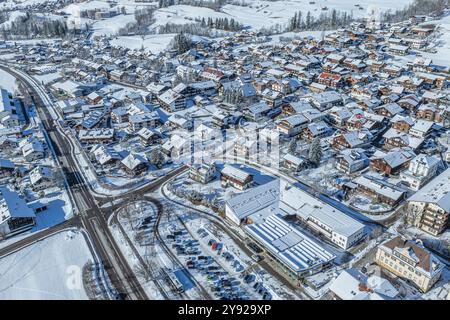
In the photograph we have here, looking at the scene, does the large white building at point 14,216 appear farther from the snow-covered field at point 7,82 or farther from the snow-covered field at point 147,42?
the snow-covered field at point 147,42

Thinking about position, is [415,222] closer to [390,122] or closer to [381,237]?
[381,237]

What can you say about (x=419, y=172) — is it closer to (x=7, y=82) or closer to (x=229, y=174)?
(x=229, y=174)

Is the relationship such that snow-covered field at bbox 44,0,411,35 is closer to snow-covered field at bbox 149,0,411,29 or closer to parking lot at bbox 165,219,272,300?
snow-covered field at bbox 149,0,411,29

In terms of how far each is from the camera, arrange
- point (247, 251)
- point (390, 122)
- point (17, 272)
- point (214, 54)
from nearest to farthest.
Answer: point (17, 272)
point (247, 251)
point (390, 122)
point (214, 54)

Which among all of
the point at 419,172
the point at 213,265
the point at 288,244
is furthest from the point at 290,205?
the point at 419,172

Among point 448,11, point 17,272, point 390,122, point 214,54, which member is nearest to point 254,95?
point 390,122

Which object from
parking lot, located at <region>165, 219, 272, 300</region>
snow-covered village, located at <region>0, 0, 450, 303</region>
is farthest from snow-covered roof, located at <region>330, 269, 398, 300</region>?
parking lot, located at <region>165, 219, 272, 300</region>

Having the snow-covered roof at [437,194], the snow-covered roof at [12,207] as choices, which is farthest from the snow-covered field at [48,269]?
the snow-covered roof at [437,194]
